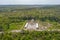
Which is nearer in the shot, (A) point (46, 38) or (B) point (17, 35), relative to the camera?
(A) point (46, 38)

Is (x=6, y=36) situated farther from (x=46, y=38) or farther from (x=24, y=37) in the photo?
(x=46, y=38)

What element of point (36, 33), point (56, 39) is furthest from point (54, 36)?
point (36, 33)

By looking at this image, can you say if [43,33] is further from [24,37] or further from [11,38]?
[11,38]

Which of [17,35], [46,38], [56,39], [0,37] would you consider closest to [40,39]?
[46,38]

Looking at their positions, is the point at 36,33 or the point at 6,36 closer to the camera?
the point at 6,36

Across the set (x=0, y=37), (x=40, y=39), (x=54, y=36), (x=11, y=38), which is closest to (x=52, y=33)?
(x=54, y=36)

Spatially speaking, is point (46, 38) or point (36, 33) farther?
point (36, 33)

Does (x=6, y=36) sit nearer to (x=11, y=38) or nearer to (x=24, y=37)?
(x=11, y=38)
